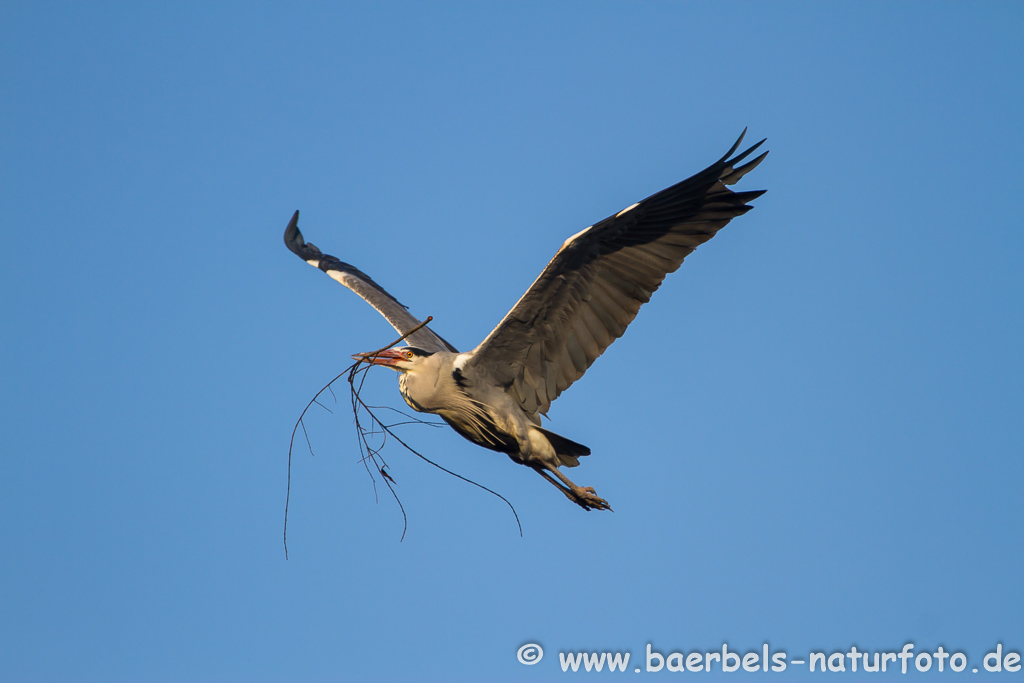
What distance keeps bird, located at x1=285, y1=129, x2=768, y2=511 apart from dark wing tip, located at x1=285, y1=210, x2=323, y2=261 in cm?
407

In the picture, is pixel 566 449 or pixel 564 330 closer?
pixel 564 330

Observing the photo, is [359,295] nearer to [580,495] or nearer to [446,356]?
[446,356]

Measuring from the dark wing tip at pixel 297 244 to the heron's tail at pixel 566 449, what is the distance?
482 centimetres

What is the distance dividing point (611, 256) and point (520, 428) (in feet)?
5.61

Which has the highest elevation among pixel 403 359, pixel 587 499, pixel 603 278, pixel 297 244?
pixel 297 244

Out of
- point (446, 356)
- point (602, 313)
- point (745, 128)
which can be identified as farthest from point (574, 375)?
point (745, 128)

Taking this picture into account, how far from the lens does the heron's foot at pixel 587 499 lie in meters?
7.34

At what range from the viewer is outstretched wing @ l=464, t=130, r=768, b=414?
7004mm

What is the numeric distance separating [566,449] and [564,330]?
116 cm

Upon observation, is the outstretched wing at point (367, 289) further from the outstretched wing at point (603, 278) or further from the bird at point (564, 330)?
the outstretched wing at point (603, 278)

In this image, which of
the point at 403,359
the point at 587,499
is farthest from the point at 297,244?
the point at 587,499

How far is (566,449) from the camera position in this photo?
25.9 feet

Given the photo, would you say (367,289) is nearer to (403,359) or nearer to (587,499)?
(403,359)

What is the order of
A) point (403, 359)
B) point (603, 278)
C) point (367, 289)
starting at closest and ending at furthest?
point (603, 278) → point (403, 359) → point (367, 289)
